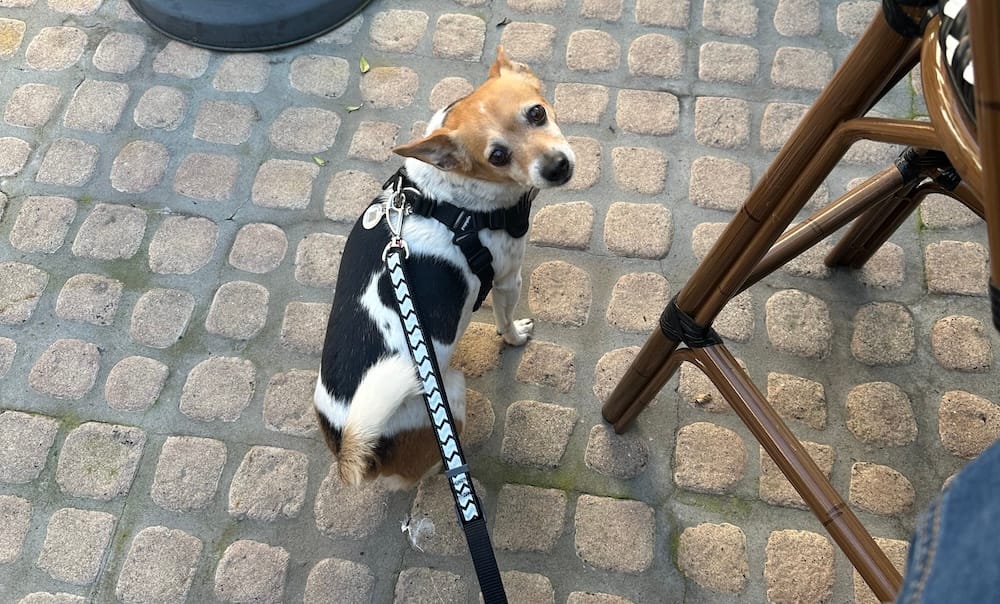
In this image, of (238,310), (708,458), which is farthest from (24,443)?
(708,458)

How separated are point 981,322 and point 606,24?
92.1 inches

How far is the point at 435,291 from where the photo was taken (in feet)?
7.61

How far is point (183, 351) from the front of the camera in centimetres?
303

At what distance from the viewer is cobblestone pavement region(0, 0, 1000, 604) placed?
2.61 meters

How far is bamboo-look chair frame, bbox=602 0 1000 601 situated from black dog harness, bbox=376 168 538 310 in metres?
0.64

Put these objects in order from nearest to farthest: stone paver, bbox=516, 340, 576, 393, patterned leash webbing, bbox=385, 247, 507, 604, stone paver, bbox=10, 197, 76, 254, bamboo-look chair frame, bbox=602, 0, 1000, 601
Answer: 1. bamboo-look chair frame, bbox=602, 0, 1000, 601
2. patterned leash webbing, bbox=385, 247, 507, 604
3. stone paver, bbox=516, 340, 576, 393
4. stone paver, bbox=10, 197, 76, 254

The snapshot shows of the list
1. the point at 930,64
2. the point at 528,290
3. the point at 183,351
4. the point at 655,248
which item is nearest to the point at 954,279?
the point at 655,248

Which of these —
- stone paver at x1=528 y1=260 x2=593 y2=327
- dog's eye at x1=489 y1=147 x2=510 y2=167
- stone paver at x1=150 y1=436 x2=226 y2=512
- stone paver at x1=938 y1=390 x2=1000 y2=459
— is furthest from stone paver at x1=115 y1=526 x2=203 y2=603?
stone paver at x1=938 y1=390 x2=1000 y2=459

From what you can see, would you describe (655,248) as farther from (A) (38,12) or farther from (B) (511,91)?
(A) (38,12)

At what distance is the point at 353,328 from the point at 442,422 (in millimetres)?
503

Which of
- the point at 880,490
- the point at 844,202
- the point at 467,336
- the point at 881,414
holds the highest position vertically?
the point at 844,202

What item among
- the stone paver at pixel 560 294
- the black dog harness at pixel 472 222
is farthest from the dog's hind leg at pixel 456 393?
the stone paver at pixel 560 294

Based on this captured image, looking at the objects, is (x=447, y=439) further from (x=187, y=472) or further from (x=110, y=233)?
(x=110, y=233)

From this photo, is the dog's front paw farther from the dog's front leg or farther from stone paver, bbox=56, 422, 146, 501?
stone paver, bbox=56, 422, 146, 501
